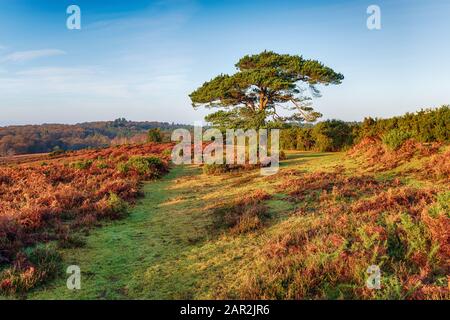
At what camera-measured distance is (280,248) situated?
580cm

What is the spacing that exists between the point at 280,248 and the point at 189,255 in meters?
1.78

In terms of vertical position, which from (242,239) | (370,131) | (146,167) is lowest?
(242,239)

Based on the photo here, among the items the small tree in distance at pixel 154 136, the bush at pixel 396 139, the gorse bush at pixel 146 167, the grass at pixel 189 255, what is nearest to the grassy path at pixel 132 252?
the grass at pixel 189 255

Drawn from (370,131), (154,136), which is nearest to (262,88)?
(370,131)

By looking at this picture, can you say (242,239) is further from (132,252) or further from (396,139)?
(396,139)

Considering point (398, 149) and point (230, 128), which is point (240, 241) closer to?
point (398, 149)

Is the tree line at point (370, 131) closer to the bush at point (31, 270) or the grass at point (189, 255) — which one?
the grass at point (189, 255)

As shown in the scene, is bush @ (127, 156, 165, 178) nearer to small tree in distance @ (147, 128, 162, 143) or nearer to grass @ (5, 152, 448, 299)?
grass @ (5, 152, 448, 299)

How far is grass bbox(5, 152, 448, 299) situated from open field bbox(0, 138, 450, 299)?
20 millimetres

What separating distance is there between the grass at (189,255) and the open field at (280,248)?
20 millimetres

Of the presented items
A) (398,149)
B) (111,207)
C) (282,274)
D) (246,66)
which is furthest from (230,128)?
(282,274)

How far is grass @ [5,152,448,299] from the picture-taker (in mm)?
4805

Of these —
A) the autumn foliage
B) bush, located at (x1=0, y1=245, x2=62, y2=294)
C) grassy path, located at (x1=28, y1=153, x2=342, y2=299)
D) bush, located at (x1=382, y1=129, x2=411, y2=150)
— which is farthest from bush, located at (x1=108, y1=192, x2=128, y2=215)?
bush, located at (x1=382, y1=129, x2=411, y2=150)
